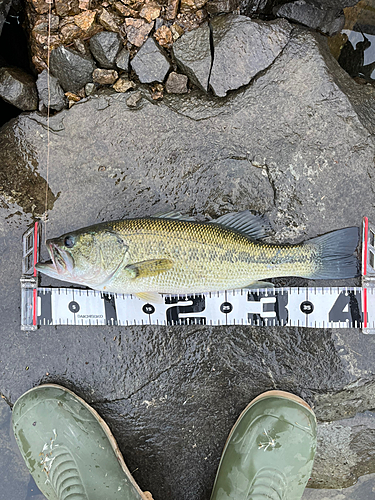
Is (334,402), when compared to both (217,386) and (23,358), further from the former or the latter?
(23,358)

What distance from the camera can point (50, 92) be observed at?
3783 mm

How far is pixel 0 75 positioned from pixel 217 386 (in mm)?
3954

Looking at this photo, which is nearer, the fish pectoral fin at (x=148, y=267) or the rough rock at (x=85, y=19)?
the fish pectoral fin at (x=148, y=267)

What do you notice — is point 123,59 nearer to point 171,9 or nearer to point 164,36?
point 164,36

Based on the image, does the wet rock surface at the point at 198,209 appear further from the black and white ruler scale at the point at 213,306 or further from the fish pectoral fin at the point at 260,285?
the fish pectoral fin at the point at 260,285

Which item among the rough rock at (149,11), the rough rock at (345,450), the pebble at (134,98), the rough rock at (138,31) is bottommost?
the rough rock at (345,450)

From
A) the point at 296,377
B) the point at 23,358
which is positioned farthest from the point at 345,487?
the point at 23,358

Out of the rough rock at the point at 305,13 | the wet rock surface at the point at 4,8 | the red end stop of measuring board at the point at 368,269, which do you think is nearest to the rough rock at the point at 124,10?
the wet rock surface at the point at 4,8

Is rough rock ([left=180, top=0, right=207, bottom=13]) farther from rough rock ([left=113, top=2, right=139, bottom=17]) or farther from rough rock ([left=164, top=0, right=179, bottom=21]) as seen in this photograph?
rough rock ([left=113, top=2, right=139, bottom=17])

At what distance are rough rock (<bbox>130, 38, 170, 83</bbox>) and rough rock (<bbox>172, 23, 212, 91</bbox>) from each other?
15 centimetres

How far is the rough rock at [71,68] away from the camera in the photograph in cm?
370

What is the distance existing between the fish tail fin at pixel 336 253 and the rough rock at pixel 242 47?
5.83 ft

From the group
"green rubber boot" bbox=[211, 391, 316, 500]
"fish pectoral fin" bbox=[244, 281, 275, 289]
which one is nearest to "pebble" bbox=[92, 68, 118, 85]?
"fish pectoral fin" bbox=[244, 281, 275, 289]

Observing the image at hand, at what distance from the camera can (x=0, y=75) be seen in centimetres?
376
